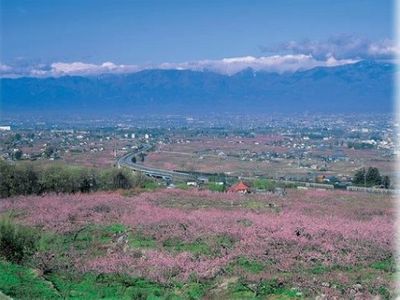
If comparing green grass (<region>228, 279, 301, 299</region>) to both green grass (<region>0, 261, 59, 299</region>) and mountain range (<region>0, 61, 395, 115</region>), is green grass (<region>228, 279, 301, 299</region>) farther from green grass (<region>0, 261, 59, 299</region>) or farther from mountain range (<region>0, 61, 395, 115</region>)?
mountain range (<region>0, 61, 395, 115</region>)

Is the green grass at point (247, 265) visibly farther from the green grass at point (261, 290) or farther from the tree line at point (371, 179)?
the tree line at point (371, 179)

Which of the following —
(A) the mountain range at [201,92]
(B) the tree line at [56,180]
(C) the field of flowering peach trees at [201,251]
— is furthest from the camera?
(A) the mountain range at [201,92]

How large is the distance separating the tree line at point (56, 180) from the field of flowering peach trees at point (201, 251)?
3.48m

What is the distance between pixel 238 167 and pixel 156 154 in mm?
10529

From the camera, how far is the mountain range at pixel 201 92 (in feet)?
461

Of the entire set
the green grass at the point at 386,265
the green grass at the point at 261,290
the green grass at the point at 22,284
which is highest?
the green grass at the point at 22,284

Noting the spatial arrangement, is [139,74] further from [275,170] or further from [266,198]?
[266,198]

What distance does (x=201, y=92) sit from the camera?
174000 millimetres

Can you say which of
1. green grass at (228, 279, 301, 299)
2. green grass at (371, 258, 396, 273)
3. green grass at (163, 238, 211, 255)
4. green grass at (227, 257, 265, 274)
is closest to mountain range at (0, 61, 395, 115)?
green grass at (163, 238, 211, 255)

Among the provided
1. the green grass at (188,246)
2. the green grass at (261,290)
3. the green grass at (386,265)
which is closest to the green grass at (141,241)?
the green grass at (188,246)

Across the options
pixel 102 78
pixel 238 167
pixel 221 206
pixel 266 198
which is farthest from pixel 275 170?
pixel 102 78

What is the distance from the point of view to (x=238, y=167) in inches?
1759

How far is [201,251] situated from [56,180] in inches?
525

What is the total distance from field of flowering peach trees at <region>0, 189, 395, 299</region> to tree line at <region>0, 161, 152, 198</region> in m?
3.48
